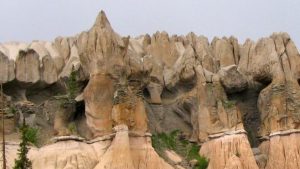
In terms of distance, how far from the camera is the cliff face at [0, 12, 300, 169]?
33500 millimetres

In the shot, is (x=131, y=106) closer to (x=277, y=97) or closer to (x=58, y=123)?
(x=58, y=123)

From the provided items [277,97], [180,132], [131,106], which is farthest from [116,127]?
[277,97]

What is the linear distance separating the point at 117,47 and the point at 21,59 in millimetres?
4977

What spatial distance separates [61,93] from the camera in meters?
37.3

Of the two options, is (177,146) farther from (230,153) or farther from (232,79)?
(232,79)

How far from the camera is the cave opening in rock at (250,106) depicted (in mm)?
40000

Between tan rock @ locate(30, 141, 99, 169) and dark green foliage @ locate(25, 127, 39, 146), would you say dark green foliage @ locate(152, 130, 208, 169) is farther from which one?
dark green foliage @ locate(25, 127, 39, 146)

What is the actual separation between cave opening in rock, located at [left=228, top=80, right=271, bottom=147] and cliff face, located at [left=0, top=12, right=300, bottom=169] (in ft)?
0.17

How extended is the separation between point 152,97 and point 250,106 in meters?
5.53

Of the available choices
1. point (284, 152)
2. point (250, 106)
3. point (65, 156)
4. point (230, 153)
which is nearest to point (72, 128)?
point (65, 156)

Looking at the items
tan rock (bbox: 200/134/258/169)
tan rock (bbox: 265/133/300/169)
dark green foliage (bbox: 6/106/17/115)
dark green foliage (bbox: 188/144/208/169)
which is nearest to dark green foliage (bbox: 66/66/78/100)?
dark green foliage (bbox: 6/106/17/115)

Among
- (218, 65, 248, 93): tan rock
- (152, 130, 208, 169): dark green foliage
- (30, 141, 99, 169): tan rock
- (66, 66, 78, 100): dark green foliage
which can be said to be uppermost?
(218, 65, 248, 93): tan rock

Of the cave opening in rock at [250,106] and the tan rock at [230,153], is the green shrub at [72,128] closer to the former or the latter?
the tan rock at [230,153]

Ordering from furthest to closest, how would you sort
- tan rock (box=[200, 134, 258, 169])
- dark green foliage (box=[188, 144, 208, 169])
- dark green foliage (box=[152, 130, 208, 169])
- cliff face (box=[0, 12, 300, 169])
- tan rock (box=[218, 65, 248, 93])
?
tan rock (box=[218, 65, 248, 93]), dark green foliage (box=[152, 130, 208, 169]), dark green foliage (box=[188, 144, 208, 169]), tan rock (box=[200, 134, 258, 169]), cliff face (box=[0, 12, 300, 169])
